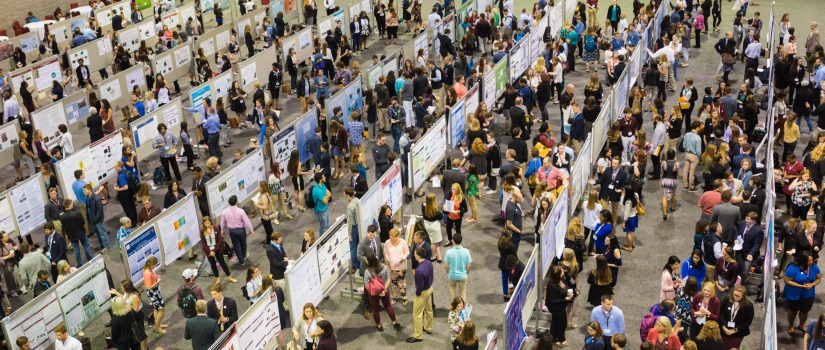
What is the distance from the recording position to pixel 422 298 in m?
13.9

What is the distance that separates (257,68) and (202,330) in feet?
45.8

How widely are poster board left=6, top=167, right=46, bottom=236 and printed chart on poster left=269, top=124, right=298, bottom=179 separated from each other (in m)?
4.56

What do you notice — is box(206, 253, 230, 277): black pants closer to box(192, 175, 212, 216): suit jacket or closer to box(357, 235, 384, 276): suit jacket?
box(192, 175, 212, 216): suit jacket

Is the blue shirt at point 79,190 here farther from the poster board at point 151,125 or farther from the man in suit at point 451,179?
the man in suit at point 451,179

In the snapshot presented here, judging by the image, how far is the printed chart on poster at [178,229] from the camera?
629 inches

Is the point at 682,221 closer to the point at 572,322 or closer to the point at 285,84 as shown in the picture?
the point at 572,322

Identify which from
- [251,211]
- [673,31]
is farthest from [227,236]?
[673,31]

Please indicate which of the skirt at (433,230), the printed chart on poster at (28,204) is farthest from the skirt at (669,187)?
the printed chart on poster at (28,204)

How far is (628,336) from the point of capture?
14180 millimetres

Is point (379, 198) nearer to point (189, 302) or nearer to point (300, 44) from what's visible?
point (189, 302)

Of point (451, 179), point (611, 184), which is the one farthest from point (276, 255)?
point (611, 184)

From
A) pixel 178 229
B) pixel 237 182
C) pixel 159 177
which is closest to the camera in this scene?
pixel 178 229

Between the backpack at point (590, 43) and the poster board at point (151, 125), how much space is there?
37.8 ft

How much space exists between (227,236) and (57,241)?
3.46m
